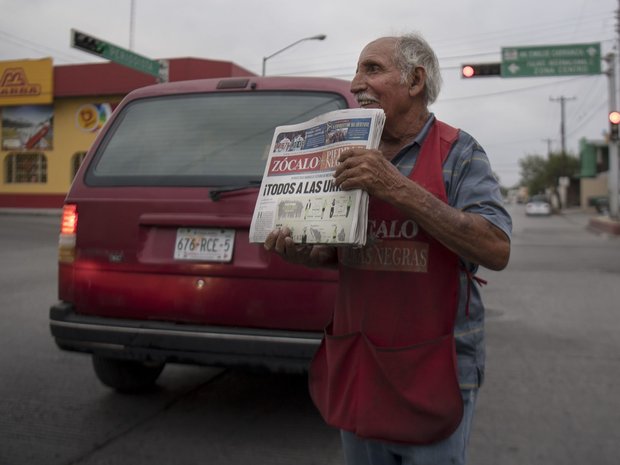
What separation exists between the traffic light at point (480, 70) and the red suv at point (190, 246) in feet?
56.1

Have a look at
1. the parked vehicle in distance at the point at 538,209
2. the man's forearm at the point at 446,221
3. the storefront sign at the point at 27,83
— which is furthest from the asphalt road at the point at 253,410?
the parked vehicle in distance at the point at 538,209

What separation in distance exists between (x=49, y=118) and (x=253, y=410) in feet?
97.3

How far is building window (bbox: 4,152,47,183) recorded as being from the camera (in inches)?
1203

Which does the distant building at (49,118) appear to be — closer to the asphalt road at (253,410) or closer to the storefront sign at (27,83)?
the storefront sign at (27,83)

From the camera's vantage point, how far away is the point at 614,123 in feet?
70.6

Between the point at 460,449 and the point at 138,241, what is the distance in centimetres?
231

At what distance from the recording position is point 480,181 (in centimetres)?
154

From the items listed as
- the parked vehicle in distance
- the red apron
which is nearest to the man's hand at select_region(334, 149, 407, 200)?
the red apron

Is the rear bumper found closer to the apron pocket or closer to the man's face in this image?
the apron pocket

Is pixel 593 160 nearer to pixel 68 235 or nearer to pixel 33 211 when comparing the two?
pixel 33 211

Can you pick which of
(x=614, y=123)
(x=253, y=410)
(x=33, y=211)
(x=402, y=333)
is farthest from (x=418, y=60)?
(x=33, y=211)

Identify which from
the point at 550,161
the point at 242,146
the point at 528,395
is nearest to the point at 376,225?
the point at 242,146

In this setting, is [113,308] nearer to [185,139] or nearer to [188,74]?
[185,139]

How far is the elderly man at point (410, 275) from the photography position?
4.75 ft
